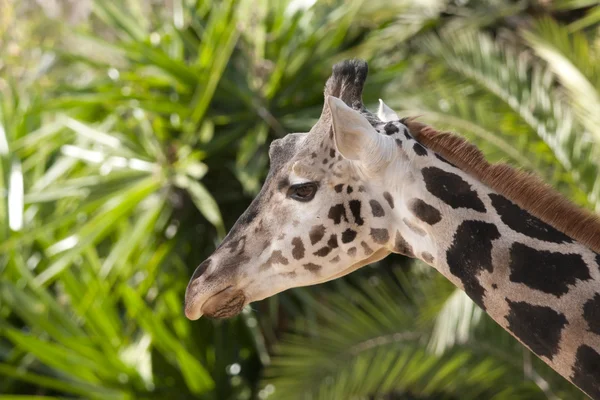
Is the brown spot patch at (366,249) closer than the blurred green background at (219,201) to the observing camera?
Yes

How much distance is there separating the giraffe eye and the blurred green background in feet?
8.30

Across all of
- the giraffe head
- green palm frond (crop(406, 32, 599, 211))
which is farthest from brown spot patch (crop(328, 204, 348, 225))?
green palm frond (crop(406, 32, 599, 211))

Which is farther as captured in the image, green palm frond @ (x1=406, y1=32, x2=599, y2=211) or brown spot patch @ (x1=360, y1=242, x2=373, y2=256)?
green palm frond @ (x1=406, y1=32, x2=599, y2=211)

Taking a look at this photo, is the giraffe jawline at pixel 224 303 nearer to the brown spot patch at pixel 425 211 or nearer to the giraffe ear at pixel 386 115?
the brown spot patch at pixel 425 211

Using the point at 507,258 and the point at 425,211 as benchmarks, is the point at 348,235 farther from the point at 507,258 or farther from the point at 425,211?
the point at 507,258

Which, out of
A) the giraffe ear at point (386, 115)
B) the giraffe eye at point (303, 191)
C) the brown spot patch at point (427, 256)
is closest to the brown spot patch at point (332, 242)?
the giraffe eye at point (303, 191)

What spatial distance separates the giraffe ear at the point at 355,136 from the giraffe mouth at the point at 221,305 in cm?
43

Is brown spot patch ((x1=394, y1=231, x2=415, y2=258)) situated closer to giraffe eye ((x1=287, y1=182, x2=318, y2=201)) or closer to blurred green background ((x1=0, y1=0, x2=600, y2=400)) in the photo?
giraffe eye ((x1=287, y1=182, x2=318, y2=201))

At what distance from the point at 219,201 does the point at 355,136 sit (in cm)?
347

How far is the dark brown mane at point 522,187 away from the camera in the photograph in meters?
1.82

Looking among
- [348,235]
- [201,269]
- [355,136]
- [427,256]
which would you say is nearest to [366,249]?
[348,235]

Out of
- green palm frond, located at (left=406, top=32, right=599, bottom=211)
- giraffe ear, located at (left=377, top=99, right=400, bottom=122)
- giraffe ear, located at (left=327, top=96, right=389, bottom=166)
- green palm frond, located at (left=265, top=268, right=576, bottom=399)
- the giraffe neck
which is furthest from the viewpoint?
green palm frond, located at (left=265, top=268, right=576, bottom=399)

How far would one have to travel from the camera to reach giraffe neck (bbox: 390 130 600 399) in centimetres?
177

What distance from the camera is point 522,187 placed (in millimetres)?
1866
